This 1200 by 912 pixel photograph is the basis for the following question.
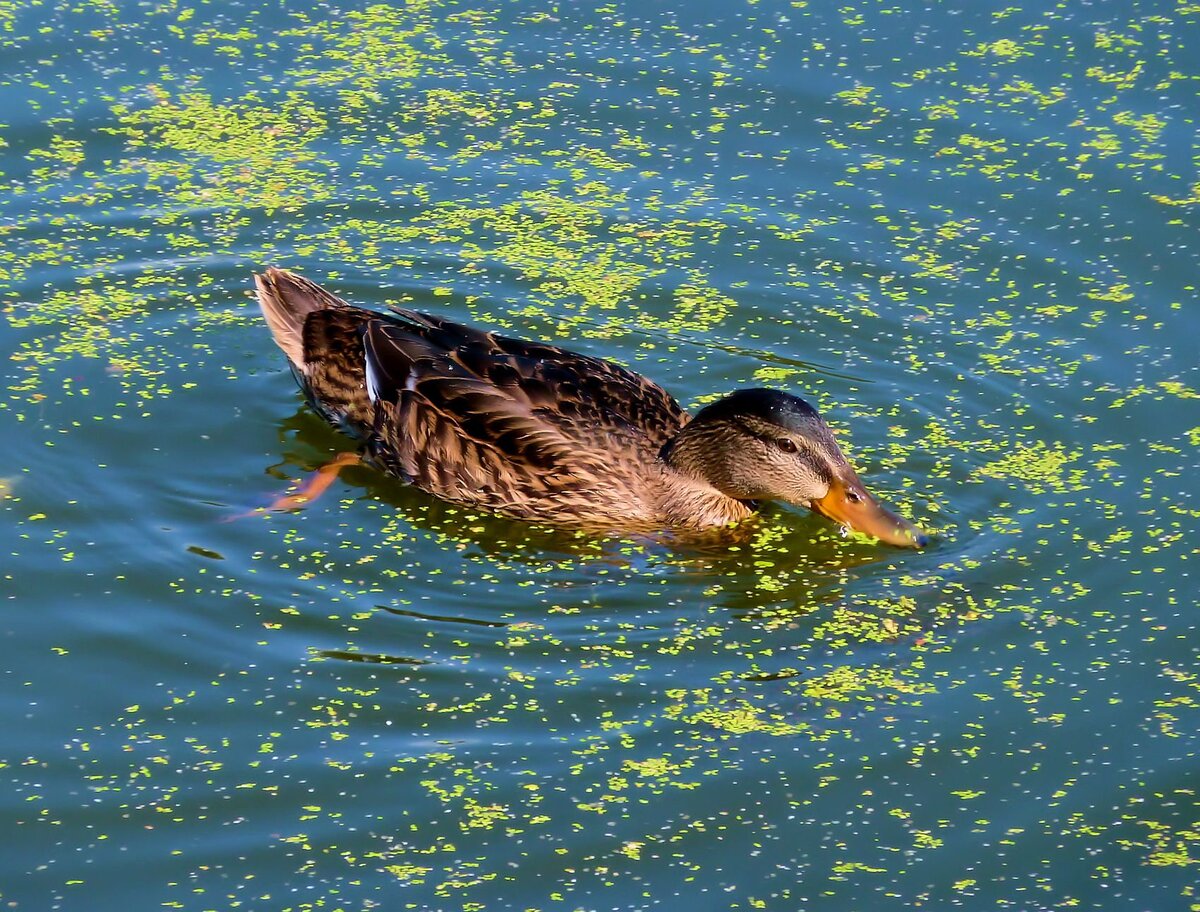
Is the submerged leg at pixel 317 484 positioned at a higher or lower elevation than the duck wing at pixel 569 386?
lower

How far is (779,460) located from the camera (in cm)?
775

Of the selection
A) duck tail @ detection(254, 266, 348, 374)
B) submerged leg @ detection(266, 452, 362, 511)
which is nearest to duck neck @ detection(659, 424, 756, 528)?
submerged leg @ detection(266, 452, 362, 511)

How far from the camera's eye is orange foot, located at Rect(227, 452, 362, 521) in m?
7.81

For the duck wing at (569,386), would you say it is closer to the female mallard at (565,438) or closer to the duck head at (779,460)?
the female mallard at (565,438)

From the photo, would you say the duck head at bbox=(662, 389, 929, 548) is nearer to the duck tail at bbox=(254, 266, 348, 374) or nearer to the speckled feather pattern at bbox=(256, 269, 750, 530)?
the speckled feather pattern at bbox=(256, 269, 750, 530)

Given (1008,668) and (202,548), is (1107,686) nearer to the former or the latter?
(1008,668)

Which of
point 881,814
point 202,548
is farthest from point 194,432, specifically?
point 881,814

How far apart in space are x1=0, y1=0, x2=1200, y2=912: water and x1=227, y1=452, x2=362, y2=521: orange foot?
0.07m

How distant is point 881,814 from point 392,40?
6255mm

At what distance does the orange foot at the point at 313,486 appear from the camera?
7.81 metres

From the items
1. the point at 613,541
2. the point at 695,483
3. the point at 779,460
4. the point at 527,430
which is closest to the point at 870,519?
the point at 779,460

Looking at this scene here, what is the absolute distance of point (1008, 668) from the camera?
6.84 m

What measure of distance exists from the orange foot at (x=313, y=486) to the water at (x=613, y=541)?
7 centimetres

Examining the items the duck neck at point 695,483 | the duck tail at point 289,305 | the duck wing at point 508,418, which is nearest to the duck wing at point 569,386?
the duck wing at point 508,418
